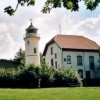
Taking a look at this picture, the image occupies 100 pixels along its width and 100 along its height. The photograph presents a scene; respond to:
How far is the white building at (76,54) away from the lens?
61.6m

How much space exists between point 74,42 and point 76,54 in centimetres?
290

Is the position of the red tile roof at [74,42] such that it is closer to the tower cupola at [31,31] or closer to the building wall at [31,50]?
the building wall at [31,50]

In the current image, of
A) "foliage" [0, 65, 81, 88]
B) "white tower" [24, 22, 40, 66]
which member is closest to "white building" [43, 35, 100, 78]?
"white tower" [24, 22, 40, 66]

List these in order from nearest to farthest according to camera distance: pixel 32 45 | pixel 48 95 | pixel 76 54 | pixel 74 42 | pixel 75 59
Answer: pixel 48 95 < pixel 32 45 < pixel 75 59 < pixel 76 54 < pixel 74 42

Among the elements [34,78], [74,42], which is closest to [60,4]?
[34,78]

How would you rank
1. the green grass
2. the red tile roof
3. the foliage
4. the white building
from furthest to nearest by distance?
the red tile roof → the white building → the foliage → the green grass

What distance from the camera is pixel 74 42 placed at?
211 feet

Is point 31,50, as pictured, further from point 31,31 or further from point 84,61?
point 84,61

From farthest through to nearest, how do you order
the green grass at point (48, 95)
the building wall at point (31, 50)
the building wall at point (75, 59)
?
the building wall at point (31, 50)
the building wall at point (75, 59)
the green grass at point (48, 95)

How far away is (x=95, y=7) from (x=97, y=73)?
54536 millimetres

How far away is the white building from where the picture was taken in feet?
202

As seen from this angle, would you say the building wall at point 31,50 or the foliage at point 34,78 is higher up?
the building wall at point 31,50

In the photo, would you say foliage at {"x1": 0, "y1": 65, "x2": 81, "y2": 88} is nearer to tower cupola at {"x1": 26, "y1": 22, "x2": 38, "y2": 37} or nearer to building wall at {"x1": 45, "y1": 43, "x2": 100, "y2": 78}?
building wall at {"x1": 45, "y1": 43, "x2": 100, "y2": 78}

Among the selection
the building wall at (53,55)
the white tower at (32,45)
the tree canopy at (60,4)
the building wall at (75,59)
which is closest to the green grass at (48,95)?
the tree canopy at (60,4)
